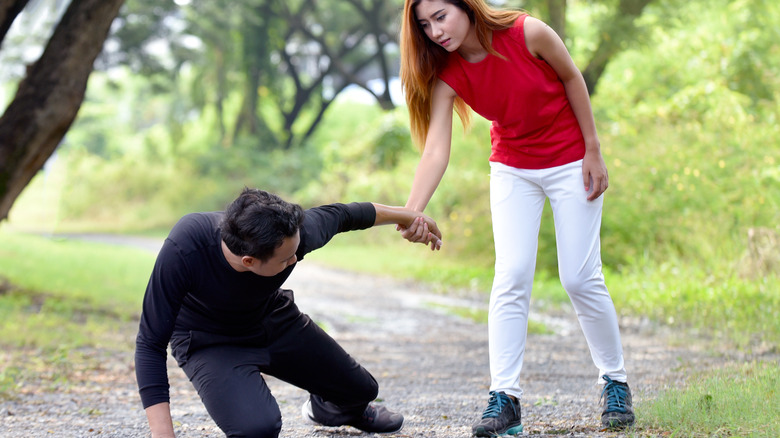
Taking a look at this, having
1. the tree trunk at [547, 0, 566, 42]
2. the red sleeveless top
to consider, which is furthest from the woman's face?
the tree trunk at [547, 0, 566, 42]

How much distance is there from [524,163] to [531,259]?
1.36 feet

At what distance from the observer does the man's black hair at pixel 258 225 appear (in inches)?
120

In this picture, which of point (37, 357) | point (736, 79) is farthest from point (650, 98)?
point (37, 357)

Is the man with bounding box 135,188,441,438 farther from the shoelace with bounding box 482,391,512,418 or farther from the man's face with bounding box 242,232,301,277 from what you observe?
the shoelace with bounding box 482,391,512,418

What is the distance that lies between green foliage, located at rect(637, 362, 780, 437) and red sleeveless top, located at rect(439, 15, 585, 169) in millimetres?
1150

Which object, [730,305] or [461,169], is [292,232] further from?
[461,169]

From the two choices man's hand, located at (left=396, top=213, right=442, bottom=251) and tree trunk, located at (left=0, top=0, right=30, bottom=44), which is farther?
tree trunk, located at (left=0, top=0, right=30, bottom=44)

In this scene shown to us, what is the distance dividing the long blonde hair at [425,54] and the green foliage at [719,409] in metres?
1.58

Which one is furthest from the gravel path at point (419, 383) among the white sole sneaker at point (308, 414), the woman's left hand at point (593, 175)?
the woman's left hand at point (593, 175)

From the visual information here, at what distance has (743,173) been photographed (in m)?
9.77

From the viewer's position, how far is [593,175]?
368cm

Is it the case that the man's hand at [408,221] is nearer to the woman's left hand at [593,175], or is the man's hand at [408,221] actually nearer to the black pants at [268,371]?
the black pants at [268,371]

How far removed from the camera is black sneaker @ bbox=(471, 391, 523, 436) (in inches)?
140

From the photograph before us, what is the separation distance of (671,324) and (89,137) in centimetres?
4622
